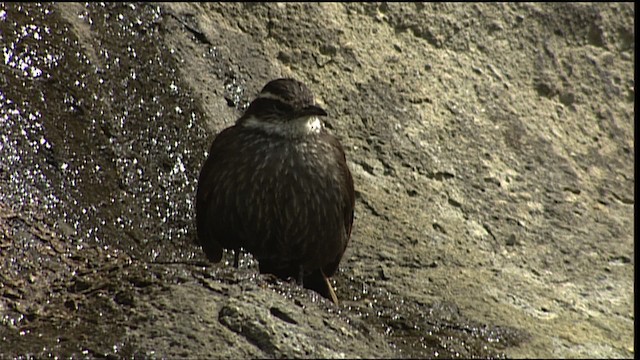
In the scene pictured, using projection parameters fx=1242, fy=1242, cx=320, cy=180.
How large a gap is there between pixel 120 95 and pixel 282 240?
5.09ft

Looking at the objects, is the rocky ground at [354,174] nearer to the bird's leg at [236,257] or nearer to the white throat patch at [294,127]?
the bird's leg at [236,257]

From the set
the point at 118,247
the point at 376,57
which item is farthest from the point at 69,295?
the point at 376,57

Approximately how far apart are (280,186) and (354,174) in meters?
1.26

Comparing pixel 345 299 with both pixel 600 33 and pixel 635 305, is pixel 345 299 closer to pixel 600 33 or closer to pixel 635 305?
pixel 635 305

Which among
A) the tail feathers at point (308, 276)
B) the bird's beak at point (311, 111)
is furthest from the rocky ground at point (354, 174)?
the bird's beak at point (311, 111)

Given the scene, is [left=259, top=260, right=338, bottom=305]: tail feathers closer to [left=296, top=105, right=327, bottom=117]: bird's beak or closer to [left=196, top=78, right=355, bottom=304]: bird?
[left=196, top=78, right=355, bottom=304]: bird

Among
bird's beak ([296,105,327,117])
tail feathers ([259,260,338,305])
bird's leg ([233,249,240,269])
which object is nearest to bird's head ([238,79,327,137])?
bird's beak ([296,105,327,117])

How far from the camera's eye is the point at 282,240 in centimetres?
705

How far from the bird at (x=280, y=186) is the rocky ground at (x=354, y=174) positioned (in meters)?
0.44

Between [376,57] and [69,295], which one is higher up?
[376,57]

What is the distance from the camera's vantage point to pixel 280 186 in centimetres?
689

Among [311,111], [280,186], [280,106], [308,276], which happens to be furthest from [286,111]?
[308,276]

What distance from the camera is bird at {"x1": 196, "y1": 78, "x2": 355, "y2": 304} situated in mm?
6914

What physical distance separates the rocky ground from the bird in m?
0.44
